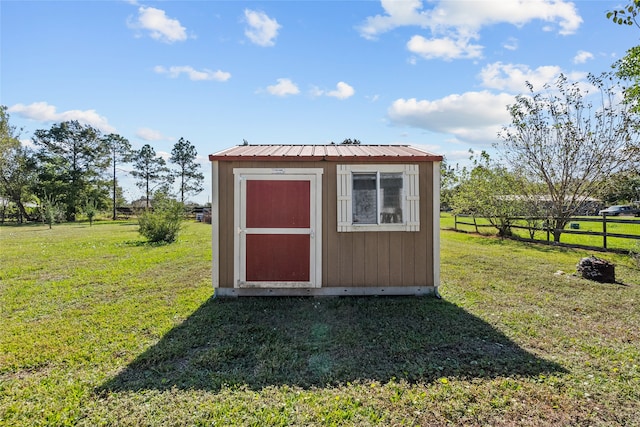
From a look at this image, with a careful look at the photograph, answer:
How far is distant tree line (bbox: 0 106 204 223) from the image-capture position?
27594mm

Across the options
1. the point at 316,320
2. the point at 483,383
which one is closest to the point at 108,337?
the point at 316,320

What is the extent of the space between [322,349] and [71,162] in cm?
3658

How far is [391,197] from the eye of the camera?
16.6ft

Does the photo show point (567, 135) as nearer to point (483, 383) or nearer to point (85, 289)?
point (483, 383)

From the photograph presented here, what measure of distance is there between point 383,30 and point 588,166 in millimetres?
8356

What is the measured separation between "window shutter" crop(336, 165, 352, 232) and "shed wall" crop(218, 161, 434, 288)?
10 cm

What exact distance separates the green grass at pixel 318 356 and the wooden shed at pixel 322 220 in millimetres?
429

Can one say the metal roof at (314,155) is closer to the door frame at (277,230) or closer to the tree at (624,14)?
the door frame at (277,230)

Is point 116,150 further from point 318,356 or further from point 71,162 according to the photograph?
point 318,356

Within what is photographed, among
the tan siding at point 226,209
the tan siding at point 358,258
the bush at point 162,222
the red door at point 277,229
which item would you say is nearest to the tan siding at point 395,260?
the tan siding at point 358,258

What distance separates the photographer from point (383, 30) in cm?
870

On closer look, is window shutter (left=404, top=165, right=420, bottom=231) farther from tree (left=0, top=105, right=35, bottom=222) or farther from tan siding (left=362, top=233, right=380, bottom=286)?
tree (left=0, top=105, right=35, bottom=222)

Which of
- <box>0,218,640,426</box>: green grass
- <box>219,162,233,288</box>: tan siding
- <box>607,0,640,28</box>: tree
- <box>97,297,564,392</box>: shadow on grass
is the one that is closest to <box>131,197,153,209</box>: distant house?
<box>0,218,640,426</box>: green grass

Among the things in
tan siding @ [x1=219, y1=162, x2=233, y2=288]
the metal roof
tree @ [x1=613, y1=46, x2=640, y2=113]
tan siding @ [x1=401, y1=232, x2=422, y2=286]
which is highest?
tree @ [x1=613, y1=46, x2=640, y2=113]
